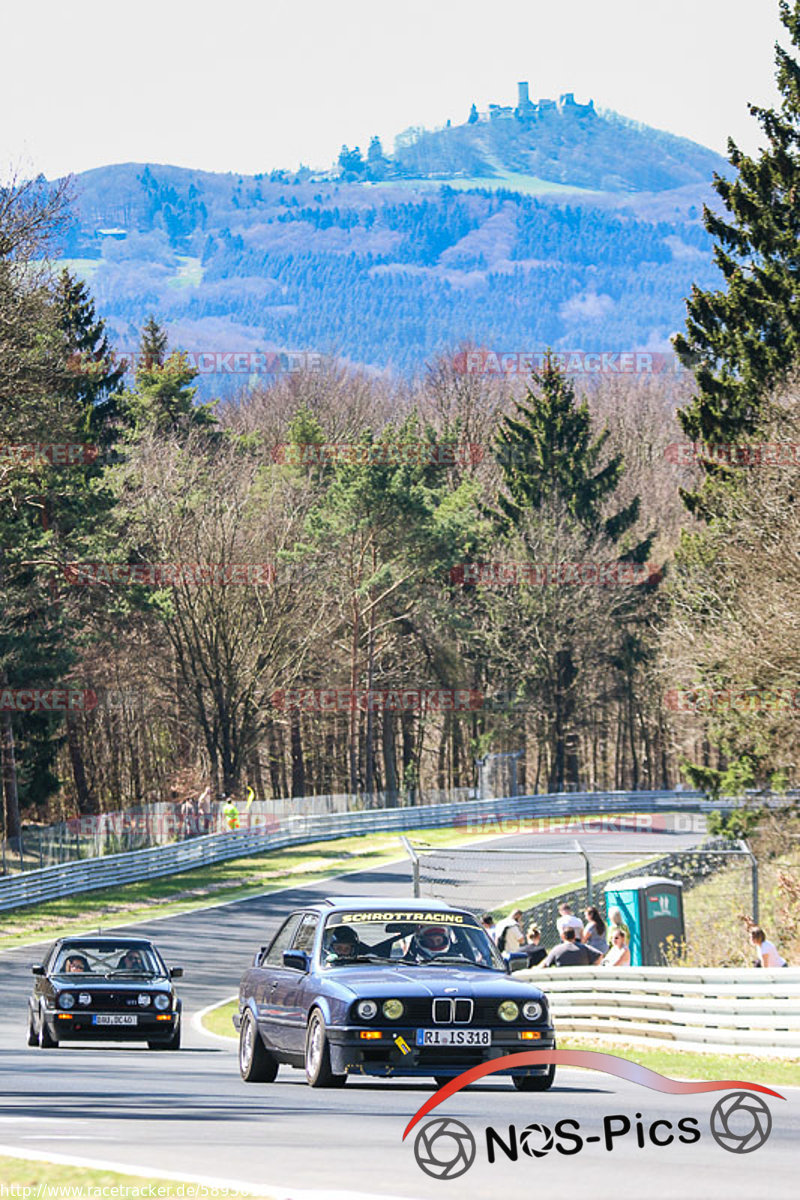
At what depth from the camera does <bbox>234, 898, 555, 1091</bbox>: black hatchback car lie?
38.8 ft

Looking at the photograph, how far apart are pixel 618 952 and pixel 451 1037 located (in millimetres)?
7979

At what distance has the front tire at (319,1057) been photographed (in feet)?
39.9

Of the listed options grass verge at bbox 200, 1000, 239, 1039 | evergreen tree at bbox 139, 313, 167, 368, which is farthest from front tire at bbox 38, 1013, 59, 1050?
evergreen tree at bbox 139, 313, 167, 368

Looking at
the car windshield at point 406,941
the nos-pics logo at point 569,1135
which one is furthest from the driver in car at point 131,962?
the nos-pics logo at point 569,1135

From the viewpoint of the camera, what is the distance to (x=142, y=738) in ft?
256

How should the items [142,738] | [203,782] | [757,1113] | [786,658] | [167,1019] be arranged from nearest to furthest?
[757,1113], [167,1019], [786,658], [203,782], [142,738]

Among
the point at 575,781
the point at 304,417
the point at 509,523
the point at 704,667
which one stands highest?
the point at 304,417

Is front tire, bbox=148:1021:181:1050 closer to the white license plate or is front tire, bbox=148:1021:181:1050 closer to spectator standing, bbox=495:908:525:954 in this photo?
spectator standing, bbox=495:908:525:954

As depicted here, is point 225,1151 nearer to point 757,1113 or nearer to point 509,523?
point 757,1113

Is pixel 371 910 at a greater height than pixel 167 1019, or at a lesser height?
greater

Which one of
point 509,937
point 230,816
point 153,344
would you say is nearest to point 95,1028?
point 509,937

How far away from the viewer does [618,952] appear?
19422 mm

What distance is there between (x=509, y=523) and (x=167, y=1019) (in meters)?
61.2

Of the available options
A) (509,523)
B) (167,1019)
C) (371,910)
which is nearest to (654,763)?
(509,523)
